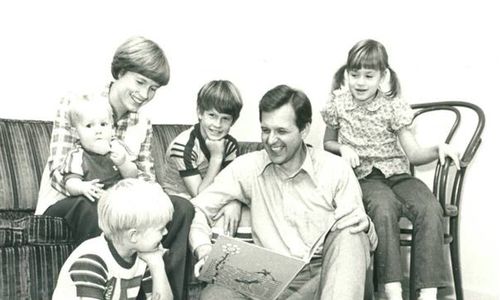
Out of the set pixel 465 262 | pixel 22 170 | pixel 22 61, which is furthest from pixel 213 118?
pixel 465 262

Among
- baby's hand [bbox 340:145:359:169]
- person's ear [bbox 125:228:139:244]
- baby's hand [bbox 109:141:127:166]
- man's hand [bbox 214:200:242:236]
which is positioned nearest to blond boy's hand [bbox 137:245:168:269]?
person's ear [bbox 125:228:139:244]

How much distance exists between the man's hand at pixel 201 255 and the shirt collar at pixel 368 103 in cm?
111

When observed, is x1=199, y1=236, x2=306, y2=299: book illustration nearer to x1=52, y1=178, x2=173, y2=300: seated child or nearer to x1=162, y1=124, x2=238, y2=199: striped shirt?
x1=52, y1=178, x2=173, y2=300: seated child

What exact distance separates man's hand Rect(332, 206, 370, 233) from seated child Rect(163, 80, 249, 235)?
817mm

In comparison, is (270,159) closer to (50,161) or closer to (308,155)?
(308,155)

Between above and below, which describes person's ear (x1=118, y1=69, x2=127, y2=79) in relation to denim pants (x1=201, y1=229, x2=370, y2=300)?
above

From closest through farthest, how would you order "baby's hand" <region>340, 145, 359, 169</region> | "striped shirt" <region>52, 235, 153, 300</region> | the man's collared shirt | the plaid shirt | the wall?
"striped shirt" <region>52, 235, 153, 300</region>, the man's collared shirt, the plaid shirt, "baby's hand" <region>340, 145, 359, 169</region>, the wall

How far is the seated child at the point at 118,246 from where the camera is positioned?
206cm

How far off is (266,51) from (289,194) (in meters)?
1.78

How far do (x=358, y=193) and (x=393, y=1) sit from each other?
141 centimetres

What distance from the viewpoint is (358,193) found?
8.20 feet

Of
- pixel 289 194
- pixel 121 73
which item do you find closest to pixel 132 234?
pixel 289 194

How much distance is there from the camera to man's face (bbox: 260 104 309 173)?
249 centimetres

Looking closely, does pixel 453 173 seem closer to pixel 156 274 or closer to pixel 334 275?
pixel 334 275
